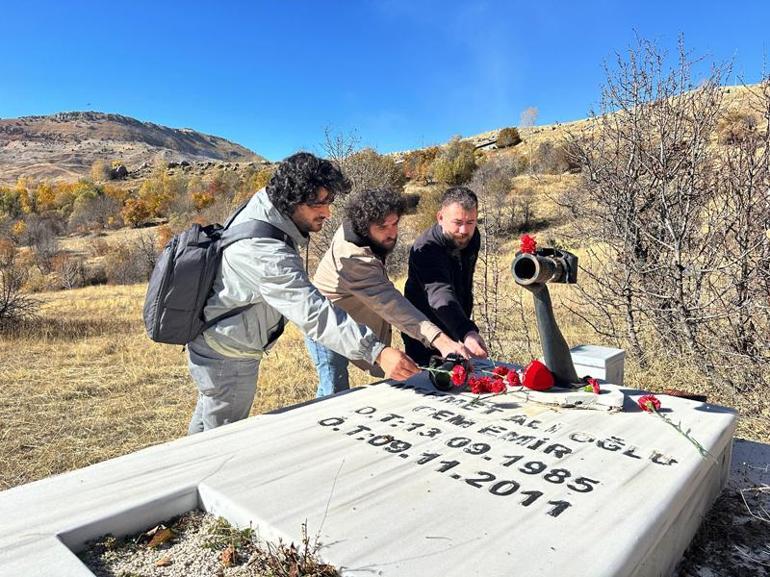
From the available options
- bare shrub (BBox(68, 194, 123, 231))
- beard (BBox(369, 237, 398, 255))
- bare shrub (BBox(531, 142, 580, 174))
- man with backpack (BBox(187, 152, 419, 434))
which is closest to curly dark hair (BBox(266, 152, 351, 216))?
man with backpack (BBox(187, 152, 419, 434))

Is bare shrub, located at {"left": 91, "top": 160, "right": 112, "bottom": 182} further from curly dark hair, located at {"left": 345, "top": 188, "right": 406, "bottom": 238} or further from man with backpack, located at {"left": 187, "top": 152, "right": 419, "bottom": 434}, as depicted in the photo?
man with backpack, located at {"left": 187, "top": 152, "right": 419, "bottom": 434}

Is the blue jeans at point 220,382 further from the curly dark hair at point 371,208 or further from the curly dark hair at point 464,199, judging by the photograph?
the curly dark hair at point 464,199

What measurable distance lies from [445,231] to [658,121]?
324 centimetres

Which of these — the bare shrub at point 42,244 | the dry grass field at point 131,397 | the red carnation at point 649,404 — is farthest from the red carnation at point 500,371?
the bare shrub at point 42,244

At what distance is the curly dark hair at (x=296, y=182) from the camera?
221 centimetres

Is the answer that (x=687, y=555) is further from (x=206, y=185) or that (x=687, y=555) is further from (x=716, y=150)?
(x=206, y=185)

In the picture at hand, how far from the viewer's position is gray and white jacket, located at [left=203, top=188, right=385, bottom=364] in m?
2.02

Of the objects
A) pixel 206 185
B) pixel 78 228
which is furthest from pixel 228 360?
pixel 206 185

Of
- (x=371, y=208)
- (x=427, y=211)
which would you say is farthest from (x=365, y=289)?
(x=427, y=211)

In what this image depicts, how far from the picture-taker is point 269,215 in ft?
7.16

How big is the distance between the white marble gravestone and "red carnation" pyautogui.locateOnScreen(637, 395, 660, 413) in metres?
0.04

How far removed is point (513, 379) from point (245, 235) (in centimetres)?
137

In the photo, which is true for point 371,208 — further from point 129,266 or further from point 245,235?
point 129,266

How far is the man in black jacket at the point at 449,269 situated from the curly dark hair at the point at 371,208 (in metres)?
0.34
